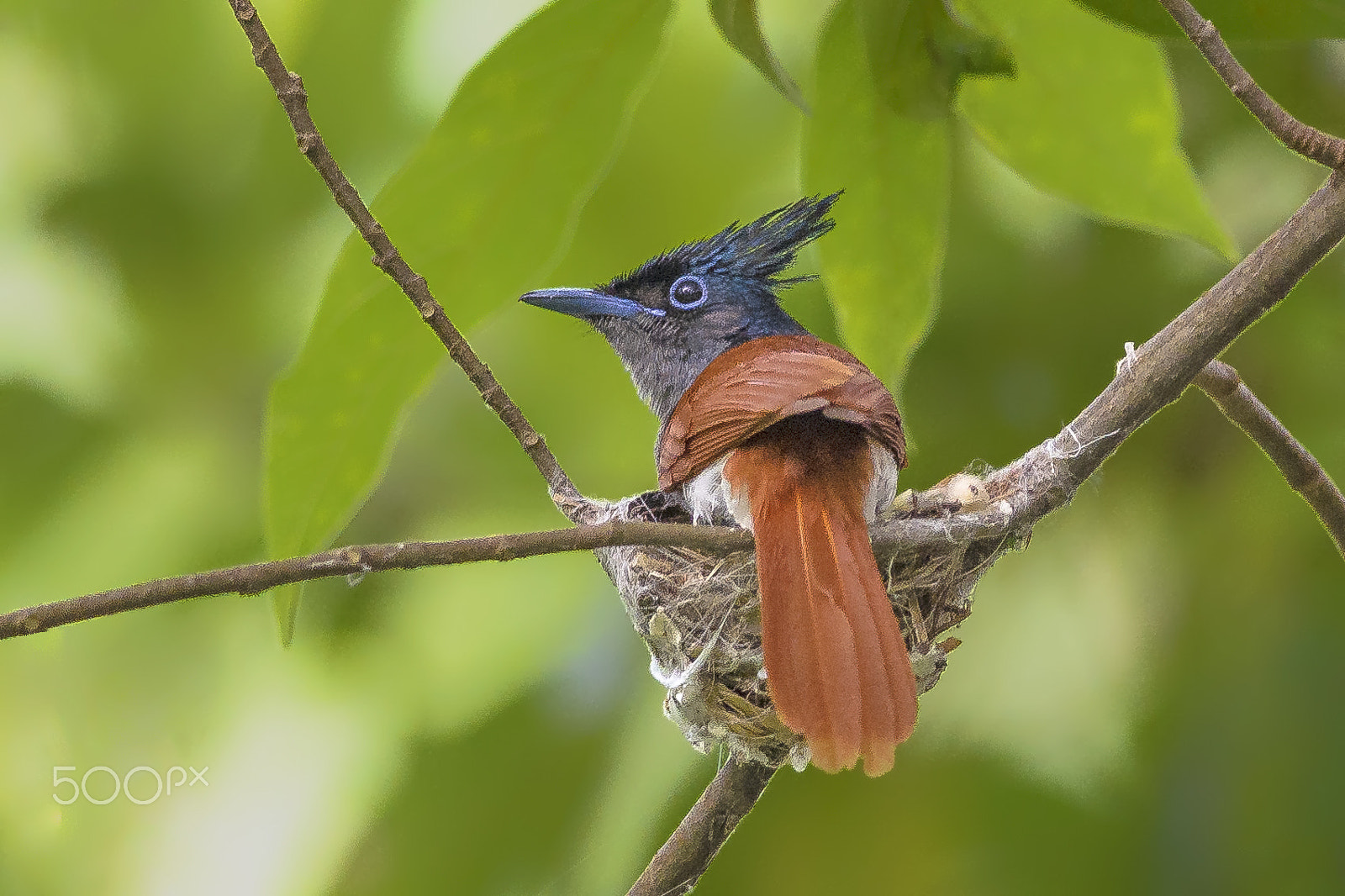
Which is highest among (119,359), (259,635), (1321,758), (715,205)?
(119,359)

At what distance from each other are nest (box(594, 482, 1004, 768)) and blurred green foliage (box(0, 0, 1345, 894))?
0.35 m

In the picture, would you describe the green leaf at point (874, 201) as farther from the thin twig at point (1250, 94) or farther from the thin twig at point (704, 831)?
the thin twig at point (704, 831)

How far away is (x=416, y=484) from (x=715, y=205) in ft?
3.32

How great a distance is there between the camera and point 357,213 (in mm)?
1269

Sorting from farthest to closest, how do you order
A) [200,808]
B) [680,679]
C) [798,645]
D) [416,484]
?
[416,484] < [200,808] < [680,679] < [798,645]

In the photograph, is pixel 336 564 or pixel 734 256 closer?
pixel 336 564

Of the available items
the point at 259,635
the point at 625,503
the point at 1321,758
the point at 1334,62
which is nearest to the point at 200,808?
the point at 259,635

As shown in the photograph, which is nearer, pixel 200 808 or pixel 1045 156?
pixel 1045 156

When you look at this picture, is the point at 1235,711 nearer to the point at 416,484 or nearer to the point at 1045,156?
the point at 1045,156

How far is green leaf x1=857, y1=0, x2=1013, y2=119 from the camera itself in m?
1.34

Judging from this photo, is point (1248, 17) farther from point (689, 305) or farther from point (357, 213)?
point (689, 305)

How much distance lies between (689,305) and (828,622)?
1.08 meters

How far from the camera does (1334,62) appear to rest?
265cm

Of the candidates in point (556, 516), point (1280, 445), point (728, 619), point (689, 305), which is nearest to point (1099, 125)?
point (1280, 445)
